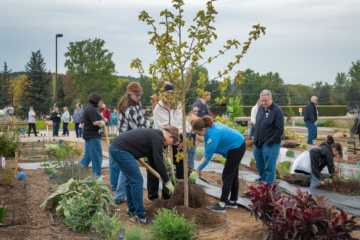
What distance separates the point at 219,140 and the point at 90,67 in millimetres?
34745

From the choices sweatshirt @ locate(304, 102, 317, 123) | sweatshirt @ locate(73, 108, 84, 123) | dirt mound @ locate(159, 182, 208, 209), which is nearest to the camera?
dirt mound @ locate(159, 182, 208, 209)

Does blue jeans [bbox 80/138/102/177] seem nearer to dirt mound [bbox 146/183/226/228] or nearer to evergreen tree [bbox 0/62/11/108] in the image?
dirt mound [bbox 146/183/226/228]

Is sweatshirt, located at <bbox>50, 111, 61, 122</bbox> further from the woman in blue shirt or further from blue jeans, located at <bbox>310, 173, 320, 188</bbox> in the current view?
blue jeans, located at <bbox>310, 173, 320, 188</bbox>

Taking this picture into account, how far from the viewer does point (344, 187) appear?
4898mm

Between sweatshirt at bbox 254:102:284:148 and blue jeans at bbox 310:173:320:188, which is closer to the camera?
sweatshirt at bbox 254:102:284:148

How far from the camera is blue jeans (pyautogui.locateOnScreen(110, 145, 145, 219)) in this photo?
11.2 ft

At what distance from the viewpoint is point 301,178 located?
559 centimetres

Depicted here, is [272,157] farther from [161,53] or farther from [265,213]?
[161,53]

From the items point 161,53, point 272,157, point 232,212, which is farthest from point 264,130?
point 161,53

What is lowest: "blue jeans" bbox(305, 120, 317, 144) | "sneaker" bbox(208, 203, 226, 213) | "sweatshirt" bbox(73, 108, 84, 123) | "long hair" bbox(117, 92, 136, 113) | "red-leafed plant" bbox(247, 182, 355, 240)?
"sneaker" bbox(208, 203, 226, 213)

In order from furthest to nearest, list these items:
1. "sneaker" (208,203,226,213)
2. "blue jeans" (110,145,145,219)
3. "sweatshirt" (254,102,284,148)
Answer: "sweatshirt" (254,102,284,148)
"sneaker" (208,203,226,213)
"blue jeans" (110,145,145,219)

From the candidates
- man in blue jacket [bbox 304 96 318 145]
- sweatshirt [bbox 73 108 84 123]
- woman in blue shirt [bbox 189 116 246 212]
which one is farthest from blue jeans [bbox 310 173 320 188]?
sweatshirt [bbox 73 108 84 123]

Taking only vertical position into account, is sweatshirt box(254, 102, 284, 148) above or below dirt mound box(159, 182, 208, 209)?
above

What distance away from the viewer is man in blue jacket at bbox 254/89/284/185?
470 centimetres
